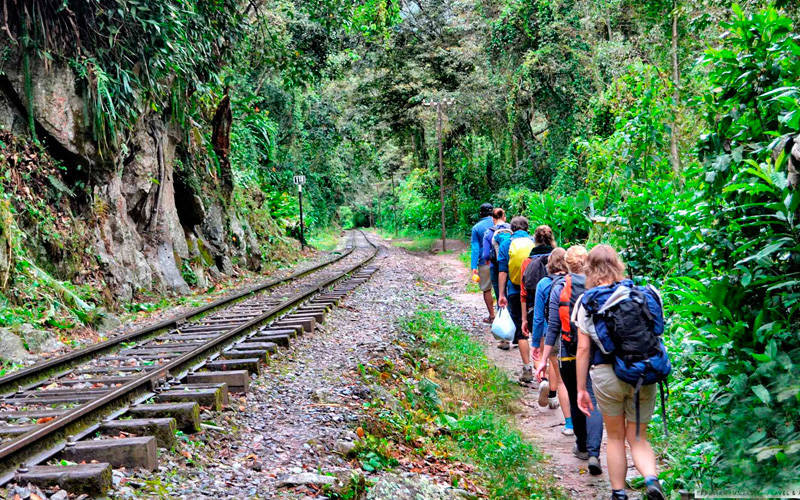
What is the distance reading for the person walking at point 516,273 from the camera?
8117mm

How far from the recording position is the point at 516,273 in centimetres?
816

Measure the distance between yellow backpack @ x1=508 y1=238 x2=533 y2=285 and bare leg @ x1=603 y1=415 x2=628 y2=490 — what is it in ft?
12.5

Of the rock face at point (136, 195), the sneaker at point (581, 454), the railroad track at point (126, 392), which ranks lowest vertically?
the sneaker at point (581, 454)

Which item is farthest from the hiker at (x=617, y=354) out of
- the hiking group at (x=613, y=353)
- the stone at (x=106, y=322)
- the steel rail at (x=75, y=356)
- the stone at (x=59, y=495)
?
the stone at (x=106, y=322)

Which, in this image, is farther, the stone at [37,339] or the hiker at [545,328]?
the stone at [37,339]

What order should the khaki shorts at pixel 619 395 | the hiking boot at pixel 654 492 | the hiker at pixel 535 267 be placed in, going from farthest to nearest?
the hiker at pixel 535 267
the khaki shorts at pixel 619 395
the hiking boot at pixel 654 492

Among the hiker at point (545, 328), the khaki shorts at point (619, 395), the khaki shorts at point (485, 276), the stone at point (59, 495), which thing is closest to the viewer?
the stone at point (59, 495)

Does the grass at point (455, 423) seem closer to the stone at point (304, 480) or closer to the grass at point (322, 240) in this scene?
the stone at point (304, 480)

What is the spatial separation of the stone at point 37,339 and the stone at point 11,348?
165 mm

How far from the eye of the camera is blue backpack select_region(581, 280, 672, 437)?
3920 mm

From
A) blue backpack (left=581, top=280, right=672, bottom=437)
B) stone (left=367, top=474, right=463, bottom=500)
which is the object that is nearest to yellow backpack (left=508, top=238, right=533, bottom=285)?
stone (left=367, top=474, right=463, bottom=500)

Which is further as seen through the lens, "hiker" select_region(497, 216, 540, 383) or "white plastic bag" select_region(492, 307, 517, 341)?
"white plastic bag" select_region(492, 307, 517, 341)

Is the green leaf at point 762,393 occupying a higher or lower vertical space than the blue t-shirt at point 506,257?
lower

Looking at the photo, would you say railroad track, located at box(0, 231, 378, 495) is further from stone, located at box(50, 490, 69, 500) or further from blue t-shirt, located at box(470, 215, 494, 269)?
blue t-shirt, located at box(470, 215, 494, 269)
